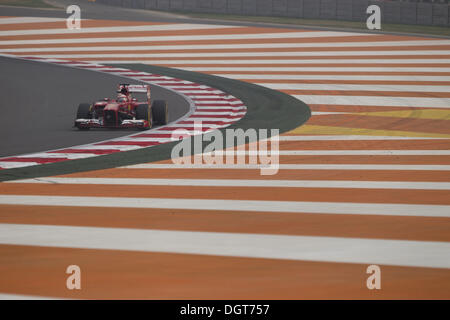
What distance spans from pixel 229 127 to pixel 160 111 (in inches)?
49.9

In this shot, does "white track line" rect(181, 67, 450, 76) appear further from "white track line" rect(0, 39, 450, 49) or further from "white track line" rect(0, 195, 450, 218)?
"white track line" rect(0, 195, 450, 218)

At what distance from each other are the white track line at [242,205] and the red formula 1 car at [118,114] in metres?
4.85

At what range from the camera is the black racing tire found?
14750mm

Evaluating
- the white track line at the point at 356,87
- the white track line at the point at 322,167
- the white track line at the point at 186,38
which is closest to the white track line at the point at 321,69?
the white track line at the point at 356,87

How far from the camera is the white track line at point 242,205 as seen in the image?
887 cm

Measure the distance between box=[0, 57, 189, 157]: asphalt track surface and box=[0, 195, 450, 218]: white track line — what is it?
10.0 ft

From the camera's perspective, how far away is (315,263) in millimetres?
7094

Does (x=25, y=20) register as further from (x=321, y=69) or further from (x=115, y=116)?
(x=115, y=116)

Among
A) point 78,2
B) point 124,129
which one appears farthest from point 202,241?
point 78,2

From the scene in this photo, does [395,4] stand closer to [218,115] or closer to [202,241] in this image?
[218,115]
